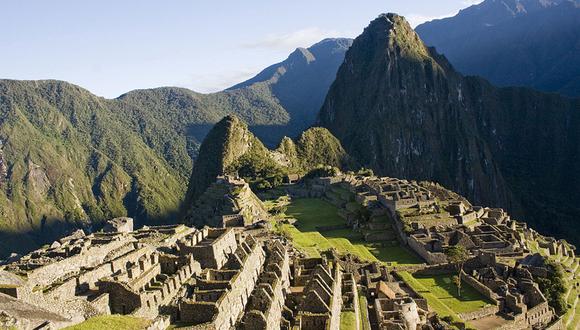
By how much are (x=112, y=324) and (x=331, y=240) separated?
44.9 meters

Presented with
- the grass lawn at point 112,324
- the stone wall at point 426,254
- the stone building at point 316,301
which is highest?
the grass lawn at point 112,324

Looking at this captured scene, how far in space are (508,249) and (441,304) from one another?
17771 millimetres

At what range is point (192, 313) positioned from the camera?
Result: 2266cm

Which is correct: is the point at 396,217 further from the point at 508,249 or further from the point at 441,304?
the point at 441,304

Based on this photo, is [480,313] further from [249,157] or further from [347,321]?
[249,157]

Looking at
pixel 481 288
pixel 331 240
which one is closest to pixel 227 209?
pixel 331 240

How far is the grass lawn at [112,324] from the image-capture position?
17.0 m

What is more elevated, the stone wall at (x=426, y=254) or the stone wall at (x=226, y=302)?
the stone wall at (x=226, y=302)

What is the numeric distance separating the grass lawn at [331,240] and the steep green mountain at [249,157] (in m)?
30.6

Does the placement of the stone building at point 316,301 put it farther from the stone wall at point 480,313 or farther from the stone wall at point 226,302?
the stone wall at point 480,313

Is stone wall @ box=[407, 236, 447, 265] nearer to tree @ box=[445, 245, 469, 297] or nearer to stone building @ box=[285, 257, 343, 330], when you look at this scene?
tree @ box=[445, 245, 469, 297]

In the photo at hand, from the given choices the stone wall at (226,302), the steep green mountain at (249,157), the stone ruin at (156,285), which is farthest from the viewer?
the steep green mountain at (249,157)

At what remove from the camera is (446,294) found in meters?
45.1

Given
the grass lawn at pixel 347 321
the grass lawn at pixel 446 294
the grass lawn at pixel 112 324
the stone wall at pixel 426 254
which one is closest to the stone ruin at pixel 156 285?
the grass lawn at pixel 112 324
